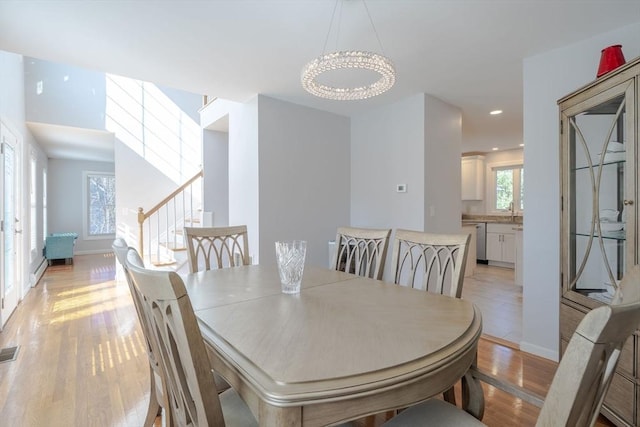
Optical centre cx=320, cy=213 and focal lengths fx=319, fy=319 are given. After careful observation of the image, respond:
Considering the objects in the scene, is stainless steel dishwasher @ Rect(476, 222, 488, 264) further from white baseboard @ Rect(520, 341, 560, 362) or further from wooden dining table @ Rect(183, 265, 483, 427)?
wooden dining table @ Rect(183, 265, 483, 427)

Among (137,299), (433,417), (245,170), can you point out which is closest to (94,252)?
(245,170)

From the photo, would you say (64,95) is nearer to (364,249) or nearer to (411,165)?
(411,165)

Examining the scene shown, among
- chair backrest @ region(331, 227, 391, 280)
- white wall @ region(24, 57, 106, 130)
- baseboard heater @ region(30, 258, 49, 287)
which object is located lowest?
baseboard heater @ region(30, 258, 49, 287)

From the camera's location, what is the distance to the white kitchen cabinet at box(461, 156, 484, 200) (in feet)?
21.4

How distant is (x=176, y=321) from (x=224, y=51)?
2.33 m

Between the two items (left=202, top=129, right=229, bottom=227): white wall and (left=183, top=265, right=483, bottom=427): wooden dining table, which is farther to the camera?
(left=202, top=129, right=229, bottom=227): white wall

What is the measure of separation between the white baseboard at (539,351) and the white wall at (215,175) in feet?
13.0

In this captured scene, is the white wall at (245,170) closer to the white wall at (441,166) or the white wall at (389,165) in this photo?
the white wall at (389,165)

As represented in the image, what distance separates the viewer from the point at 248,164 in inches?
140

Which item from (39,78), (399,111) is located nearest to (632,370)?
(399,111)

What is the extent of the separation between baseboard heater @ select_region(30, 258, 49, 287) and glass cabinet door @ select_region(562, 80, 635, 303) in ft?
20.8

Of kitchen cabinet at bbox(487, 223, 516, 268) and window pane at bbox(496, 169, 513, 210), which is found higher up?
window pane at bbox(496, 169, 513, 210)

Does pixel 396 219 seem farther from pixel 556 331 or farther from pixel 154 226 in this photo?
pixel 154 226

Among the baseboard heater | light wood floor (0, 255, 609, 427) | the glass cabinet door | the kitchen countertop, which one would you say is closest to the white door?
light wood floor (0, 255, 609, 427)
